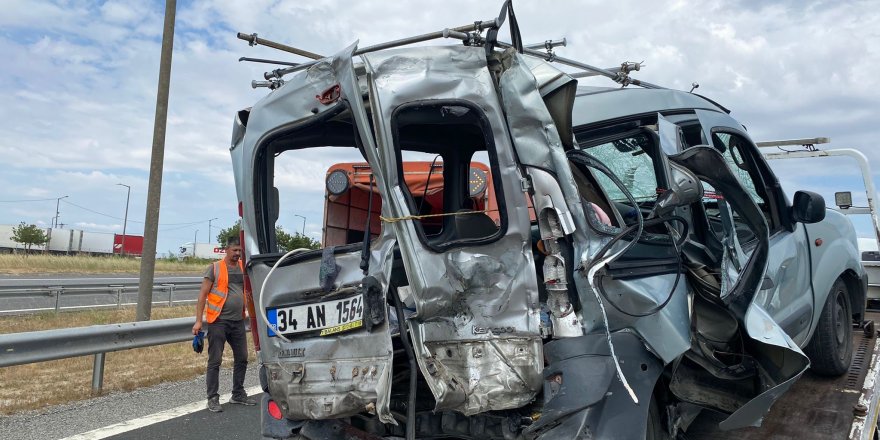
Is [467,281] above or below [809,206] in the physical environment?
below

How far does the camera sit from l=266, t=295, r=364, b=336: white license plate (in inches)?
117

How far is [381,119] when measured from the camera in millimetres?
2924

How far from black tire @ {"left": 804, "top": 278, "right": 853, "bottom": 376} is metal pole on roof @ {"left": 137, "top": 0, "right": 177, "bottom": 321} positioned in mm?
8869

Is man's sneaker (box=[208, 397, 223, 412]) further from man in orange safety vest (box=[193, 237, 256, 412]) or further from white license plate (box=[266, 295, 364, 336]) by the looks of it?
white license plate (box=[266, 295, 364, 336])

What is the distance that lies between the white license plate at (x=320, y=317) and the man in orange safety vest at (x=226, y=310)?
11.8 feet

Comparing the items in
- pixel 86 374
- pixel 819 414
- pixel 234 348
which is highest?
pixel 234 348

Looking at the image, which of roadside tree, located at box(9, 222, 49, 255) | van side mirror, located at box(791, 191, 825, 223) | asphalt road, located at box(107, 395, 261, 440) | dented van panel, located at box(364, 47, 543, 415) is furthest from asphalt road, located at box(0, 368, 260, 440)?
roadside tree, located at box(9, 222, 49, 255)

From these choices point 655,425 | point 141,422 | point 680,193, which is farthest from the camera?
point 141,422

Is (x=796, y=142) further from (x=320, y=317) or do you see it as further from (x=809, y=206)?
(x=320, y=317)

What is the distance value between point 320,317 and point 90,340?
4033mm

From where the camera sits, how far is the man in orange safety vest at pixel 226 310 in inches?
259

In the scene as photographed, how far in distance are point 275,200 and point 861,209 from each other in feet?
21.5

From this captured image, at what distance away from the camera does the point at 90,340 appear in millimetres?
6035

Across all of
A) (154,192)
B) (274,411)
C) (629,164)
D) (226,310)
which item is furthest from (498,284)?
(154,192)
